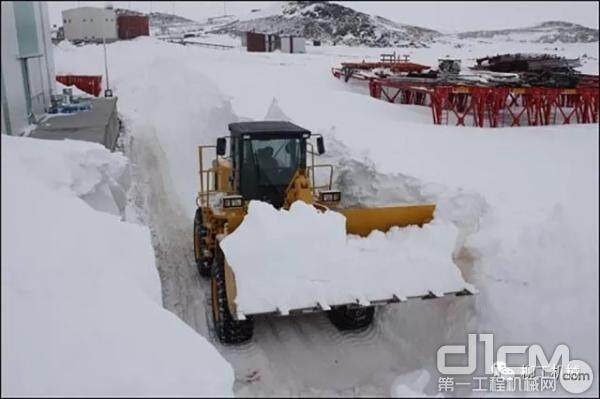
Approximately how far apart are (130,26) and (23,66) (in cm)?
3084

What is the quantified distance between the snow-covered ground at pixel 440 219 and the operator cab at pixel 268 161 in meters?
1.80

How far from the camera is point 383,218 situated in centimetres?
766

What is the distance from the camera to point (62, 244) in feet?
18.4

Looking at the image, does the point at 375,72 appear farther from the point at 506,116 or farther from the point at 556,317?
the point at 556,317

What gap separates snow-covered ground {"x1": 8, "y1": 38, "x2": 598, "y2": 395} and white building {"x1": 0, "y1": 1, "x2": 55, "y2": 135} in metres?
2.97

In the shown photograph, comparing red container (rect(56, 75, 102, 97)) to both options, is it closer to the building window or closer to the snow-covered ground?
the snow-covered ground

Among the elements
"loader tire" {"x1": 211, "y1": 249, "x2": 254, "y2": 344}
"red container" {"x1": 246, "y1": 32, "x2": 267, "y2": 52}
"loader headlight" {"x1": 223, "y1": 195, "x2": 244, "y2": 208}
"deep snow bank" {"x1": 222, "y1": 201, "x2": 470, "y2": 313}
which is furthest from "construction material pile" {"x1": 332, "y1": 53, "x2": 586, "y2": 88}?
"red container" {"x1": 246, "y1": 32, "x2": 267, "y2": 52}

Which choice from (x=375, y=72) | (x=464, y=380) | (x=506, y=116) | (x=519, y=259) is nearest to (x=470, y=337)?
(x=464, y=380)

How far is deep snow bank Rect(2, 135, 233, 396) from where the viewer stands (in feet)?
15.3

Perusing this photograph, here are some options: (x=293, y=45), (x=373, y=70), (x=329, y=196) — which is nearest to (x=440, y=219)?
(x=329, y=196)

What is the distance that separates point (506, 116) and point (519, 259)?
1039cm

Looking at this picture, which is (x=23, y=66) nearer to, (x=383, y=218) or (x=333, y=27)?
(x=383, y=218)

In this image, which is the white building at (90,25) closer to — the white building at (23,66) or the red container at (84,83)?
the red container at (84,83)

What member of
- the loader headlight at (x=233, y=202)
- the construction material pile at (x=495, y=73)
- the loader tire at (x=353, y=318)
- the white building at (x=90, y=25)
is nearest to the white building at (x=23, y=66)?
the loader headlight at (x=233, y=202)
